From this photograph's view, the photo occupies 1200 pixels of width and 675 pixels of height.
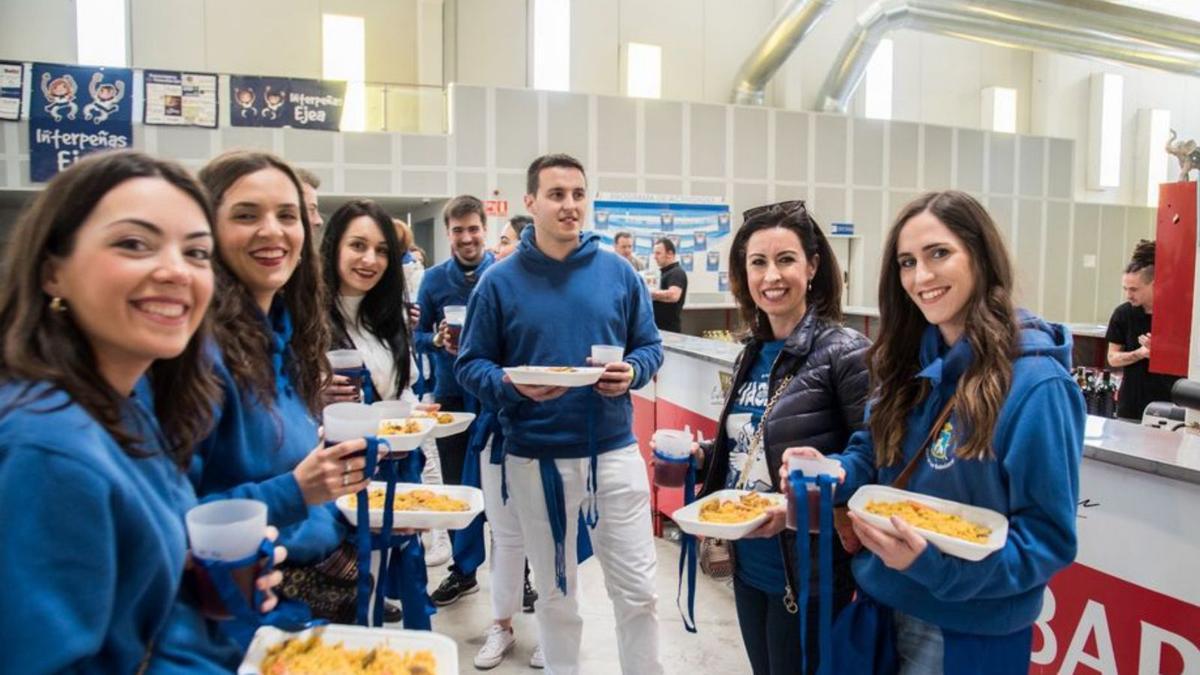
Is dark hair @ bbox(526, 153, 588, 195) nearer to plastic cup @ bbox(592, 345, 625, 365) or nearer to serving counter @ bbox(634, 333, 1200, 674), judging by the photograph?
plastic cup @ bbox(592, 345, 625, 365)

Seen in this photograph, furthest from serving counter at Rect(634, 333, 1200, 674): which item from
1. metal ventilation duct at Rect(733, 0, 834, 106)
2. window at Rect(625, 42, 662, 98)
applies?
window at Rect(625, 42, 662, 98)

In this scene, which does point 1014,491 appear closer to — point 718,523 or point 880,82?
point 718,523

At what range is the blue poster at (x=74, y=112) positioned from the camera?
939 centimetres

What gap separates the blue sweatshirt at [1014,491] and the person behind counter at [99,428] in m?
1.16

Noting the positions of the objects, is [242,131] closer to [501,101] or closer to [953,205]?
[501,101]

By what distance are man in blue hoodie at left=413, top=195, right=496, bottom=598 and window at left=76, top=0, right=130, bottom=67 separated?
34.8 feet

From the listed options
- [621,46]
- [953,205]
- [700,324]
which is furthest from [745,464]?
[621,46]

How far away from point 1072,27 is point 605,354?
34.4ft

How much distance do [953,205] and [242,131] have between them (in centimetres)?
1069

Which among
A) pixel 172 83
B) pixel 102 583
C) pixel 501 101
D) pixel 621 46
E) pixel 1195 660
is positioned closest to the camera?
pixel 102 583

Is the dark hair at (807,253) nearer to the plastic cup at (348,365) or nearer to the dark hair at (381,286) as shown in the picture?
the plastic cup at (348,365)

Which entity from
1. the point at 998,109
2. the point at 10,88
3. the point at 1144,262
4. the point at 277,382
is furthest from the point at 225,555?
the point at 998,109

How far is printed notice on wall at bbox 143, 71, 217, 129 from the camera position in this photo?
386 inches

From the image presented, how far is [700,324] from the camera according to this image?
12.0 meters
